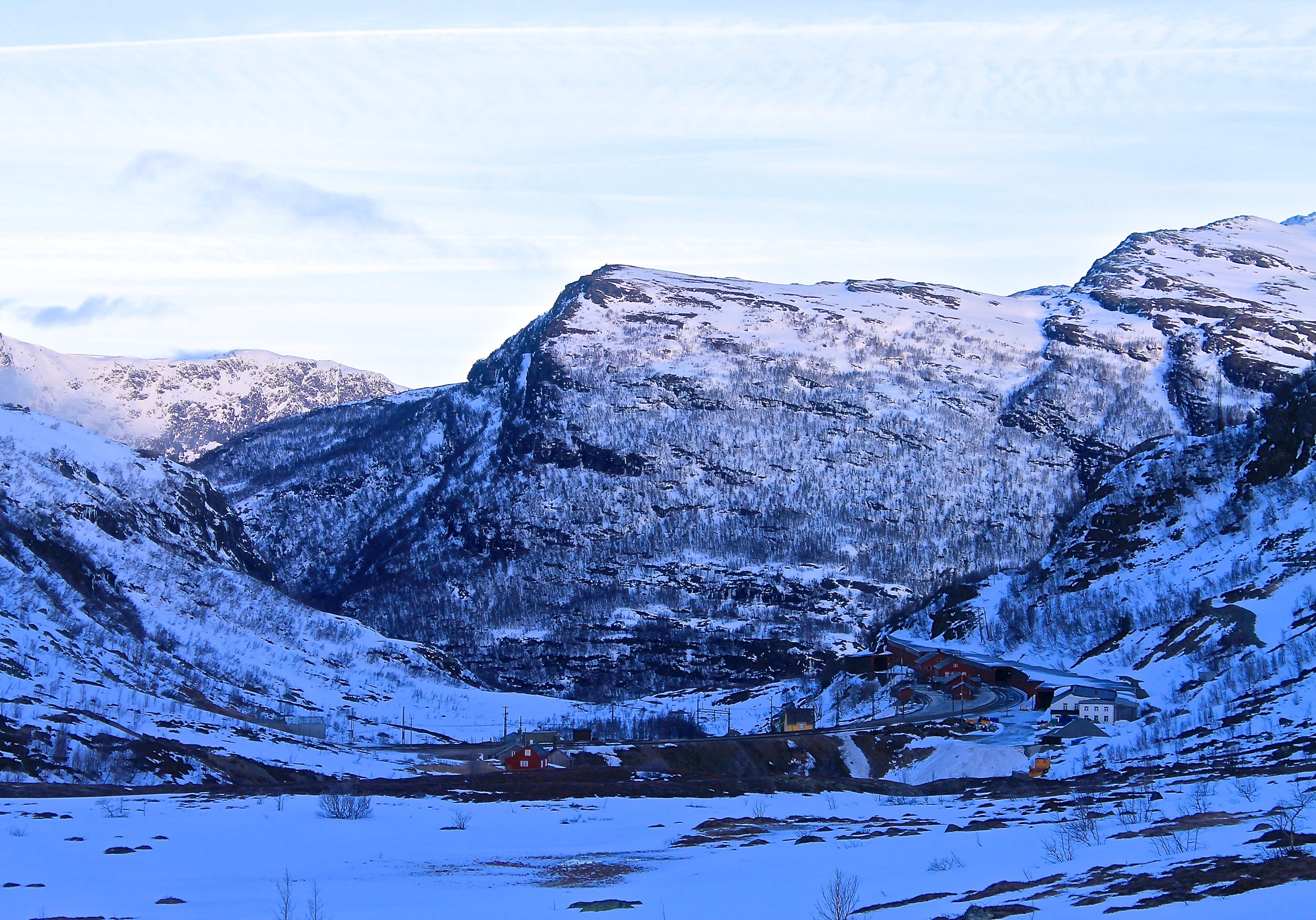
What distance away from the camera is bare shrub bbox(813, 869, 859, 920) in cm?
3031

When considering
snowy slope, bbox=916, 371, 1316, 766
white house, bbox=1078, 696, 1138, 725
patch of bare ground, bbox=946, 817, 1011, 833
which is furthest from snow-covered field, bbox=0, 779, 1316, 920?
white house, bbox=1078, 696, 1138, 725

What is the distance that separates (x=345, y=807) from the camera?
161ft

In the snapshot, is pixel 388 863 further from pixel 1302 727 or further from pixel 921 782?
pixel 921 782

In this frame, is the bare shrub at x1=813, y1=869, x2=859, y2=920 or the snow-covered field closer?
the bare shrub at x1=813, y1=869, x2=859, y2=920

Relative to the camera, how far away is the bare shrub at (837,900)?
99.5 feet

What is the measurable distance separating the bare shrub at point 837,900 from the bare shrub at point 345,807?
64.3 ft

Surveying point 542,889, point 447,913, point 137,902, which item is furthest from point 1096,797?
point 137,902

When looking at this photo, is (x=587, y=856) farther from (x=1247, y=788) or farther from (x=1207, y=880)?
(x=1247, y=788)

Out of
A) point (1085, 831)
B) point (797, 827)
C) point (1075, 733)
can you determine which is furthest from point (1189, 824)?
point (1075, 733)

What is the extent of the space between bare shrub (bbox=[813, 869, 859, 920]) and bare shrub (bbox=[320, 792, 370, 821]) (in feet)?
64.3

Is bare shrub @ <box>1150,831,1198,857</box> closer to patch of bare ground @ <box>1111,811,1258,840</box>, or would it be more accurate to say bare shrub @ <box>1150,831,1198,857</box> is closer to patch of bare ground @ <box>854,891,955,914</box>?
patch of bare ground @ <box>1111,811,1258,840</box>

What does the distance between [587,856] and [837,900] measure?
1509 cm

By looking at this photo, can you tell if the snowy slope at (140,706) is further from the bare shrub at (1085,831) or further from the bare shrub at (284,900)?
the bare shrub at (1085,831)

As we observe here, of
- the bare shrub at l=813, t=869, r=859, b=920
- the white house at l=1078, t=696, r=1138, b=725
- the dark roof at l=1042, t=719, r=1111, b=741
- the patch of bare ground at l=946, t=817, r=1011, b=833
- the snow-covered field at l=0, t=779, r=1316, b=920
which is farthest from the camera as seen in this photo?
the white house at l=1078, t=696, r=1138, b=725
